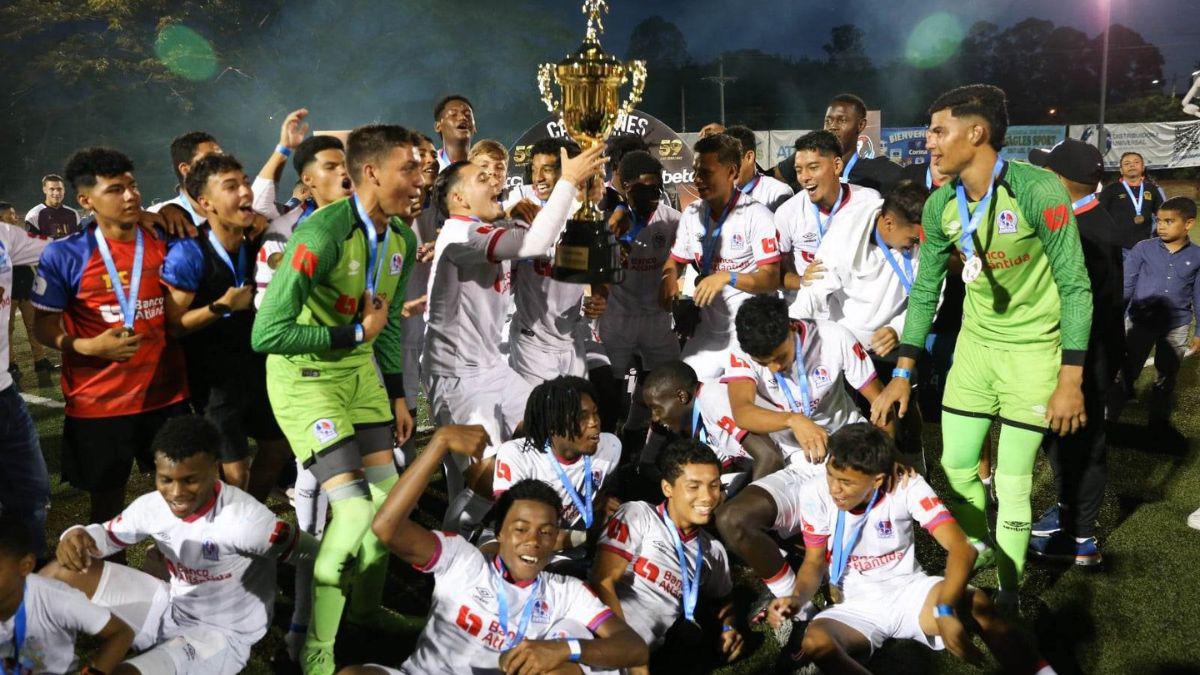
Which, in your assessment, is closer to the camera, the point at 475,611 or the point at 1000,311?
the point at 475,611

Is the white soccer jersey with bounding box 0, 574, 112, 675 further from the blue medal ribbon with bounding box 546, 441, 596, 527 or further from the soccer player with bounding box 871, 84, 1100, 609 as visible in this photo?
the soccer player with bounding box 871, 84, 1100, 609

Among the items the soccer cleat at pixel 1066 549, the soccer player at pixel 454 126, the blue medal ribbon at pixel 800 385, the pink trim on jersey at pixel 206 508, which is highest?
the soccer player at pixel 454 126

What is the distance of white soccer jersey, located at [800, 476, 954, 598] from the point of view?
12.7 ft

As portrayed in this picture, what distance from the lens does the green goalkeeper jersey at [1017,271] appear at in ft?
12.7

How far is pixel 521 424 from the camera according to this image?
16.3 feet

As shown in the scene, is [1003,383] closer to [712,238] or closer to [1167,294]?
[712,238]

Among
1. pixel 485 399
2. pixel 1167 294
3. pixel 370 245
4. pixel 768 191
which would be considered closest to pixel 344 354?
pixel 370 245

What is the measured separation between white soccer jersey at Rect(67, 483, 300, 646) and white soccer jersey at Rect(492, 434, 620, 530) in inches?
39.8

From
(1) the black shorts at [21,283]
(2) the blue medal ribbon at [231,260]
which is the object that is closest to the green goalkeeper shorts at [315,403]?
(2) the blue medal ribbon at [231,260]

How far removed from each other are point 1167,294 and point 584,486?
5.77 m

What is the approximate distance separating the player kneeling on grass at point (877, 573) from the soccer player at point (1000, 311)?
556 millimetres

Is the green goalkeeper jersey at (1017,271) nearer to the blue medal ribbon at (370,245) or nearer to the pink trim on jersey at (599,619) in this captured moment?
the pink trim on jersey at (599,619)

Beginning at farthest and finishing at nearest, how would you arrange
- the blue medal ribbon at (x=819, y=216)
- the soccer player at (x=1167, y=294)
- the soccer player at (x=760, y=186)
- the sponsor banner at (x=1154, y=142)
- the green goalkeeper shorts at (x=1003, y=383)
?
the sponsor banner at (x=1154, y=142) < the soccer player at (x=1167, y=294) < the soccer player at (x=760, y=186) < the blue medal ribbon at (x=819, y=216) < the green goalkeeper shorts at (x=1003, y=383)

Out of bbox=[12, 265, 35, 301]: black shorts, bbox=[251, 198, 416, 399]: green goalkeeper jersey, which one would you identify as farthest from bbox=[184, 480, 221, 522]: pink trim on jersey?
bbox=[12, 265, 35, 301]: black shorts
